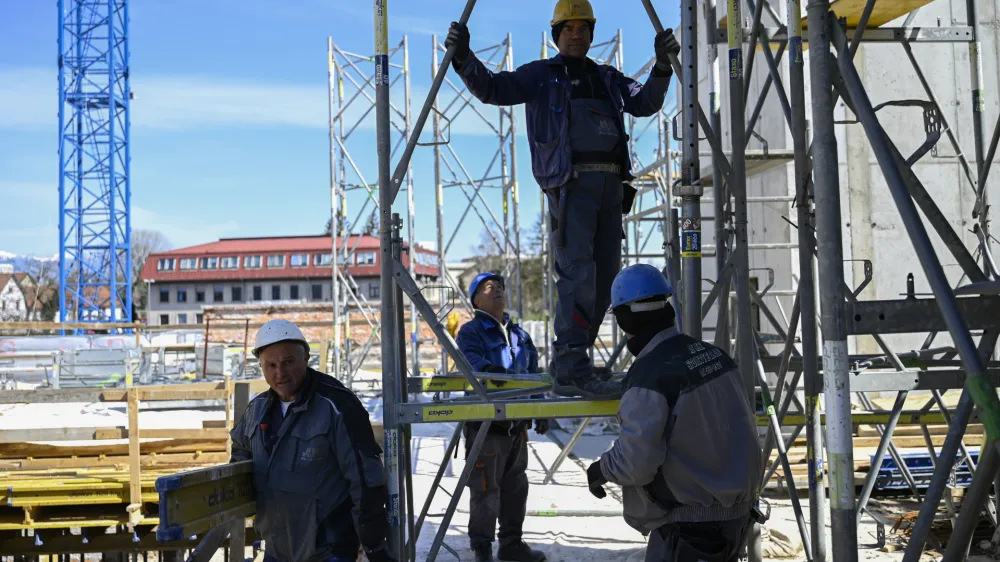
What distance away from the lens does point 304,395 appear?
395cm

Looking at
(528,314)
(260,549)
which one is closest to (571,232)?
(260,549)

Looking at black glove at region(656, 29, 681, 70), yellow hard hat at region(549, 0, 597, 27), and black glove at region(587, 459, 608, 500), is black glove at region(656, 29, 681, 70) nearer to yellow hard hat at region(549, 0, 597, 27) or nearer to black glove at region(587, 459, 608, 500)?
yellow hard hat at region(549, 0, 597, 27)

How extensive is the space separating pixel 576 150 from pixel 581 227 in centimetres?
37

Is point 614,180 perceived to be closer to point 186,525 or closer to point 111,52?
point 186,525

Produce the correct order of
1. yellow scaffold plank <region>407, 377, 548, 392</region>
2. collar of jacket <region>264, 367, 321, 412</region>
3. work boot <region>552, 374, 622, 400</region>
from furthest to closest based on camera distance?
yellow scaffold plank <region>407, 377, 548, 392</region> → work boot <region>552, 374, 622, 400</region> → collar of jacket <region>264, 367, 321, 412</region>

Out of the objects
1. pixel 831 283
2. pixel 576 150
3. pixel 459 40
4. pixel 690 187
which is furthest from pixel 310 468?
pixel 690 187

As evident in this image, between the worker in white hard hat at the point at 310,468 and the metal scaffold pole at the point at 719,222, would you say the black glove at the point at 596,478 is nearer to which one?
the worker in white hard hat at the point at 310,468

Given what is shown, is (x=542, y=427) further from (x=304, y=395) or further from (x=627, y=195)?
(x=304, y=395)

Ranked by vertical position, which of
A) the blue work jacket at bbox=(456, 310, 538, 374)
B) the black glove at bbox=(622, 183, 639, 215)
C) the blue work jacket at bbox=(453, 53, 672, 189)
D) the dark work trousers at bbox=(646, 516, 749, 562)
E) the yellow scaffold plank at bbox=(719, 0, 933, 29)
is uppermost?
the yellow scaffold plank at bbox=(719, 0, 933, 29)

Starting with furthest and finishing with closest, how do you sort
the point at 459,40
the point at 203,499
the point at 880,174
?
the point at 880,174
the point at 459,40
the point at 203,499

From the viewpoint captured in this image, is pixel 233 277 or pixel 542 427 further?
pixel 233 277

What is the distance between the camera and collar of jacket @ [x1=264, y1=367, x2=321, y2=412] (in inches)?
154

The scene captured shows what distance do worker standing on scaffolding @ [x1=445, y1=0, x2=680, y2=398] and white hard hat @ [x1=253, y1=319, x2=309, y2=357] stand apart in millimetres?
1197


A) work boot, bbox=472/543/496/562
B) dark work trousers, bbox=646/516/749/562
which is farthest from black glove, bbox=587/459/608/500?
work boot, bbox=472/543/496/562
